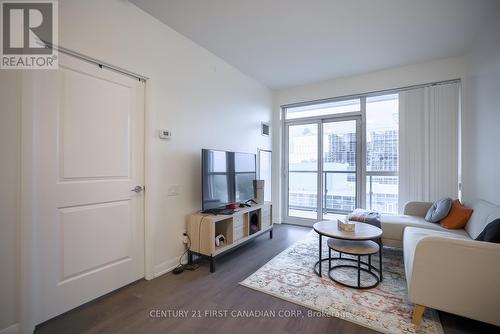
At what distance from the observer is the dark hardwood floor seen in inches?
64.2

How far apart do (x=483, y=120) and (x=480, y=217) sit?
1.19 meters

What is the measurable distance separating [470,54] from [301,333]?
4.05 meters

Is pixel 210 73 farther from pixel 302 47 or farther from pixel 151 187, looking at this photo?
pixel 151 187

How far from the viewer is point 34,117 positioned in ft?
5.20

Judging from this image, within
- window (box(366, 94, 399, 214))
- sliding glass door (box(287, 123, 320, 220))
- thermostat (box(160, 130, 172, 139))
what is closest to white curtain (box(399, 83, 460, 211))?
window (box(366, 94, 399, 214))

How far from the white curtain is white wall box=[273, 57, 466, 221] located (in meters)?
0.18

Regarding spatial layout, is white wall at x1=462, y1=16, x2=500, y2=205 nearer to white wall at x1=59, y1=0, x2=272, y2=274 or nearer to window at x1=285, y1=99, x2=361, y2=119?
window at x1=285, y1=99, x2=361, y2=119

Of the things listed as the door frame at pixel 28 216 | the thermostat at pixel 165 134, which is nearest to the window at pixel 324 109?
the thermostat at pixel 165 134

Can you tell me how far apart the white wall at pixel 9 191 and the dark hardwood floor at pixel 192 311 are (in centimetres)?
35

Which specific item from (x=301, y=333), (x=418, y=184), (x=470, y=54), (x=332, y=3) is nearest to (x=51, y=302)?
(x=301, y=333)

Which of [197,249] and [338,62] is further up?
[338,62]

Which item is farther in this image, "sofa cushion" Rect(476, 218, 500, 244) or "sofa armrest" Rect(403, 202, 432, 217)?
"sofa armrest" Rect(403, 202, 432, 217)

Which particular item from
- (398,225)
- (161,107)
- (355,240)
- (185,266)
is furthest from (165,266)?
(398,225)

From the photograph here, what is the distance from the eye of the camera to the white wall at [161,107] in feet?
4.88
